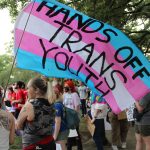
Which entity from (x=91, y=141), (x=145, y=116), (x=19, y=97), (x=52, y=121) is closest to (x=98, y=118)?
(x=145, y=116)

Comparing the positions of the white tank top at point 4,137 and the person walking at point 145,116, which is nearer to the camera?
the white tank top at point 4,137

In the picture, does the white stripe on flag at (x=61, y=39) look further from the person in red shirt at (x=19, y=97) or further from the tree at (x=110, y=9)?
the tree at (x=110, y=9)

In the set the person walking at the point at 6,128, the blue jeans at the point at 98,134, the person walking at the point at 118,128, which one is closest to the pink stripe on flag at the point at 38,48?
the person walking at the point at 6,128

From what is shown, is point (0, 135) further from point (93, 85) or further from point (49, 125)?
point (93, 85)

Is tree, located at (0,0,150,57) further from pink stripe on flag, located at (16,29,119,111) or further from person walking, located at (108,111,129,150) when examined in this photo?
pink stripe on flag, located at (16,29,119,111)

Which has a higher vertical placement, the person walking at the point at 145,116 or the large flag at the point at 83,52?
the large flag at the point at 83,52

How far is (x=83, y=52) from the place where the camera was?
5.04 metres

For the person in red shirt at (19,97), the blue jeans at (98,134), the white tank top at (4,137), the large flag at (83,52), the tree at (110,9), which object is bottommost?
the white tank top at (4,137)

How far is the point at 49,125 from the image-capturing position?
5.15 metres

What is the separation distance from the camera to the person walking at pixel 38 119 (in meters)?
5.01

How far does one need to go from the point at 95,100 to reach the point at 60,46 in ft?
12.1

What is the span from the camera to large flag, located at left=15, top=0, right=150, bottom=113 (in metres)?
5.02

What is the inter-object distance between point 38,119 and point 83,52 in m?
0.90

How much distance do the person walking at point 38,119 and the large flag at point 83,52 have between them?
0.22 metres
